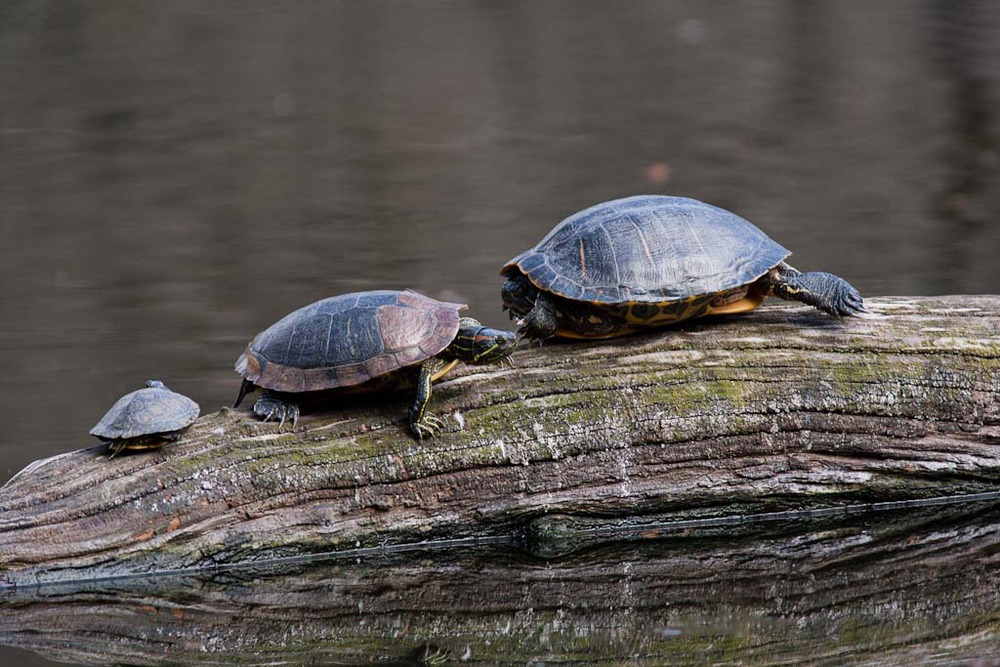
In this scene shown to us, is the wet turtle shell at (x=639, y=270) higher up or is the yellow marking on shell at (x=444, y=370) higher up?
the wet turtle shell at (x=639, y=270)

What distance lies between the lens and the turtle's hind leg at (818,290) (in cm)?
470

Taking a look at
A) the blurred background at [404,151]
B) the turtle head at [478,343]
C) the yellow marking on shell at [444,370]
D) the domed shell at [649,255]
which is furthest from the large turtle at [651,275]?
the blurred background at [404,151]

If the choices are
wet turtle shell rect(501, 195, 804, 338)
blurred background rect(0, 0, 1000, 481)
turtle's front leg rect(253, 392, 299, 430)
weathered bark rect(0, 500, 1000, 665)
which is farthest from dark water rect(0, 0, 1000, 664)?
wet turtle shell rect(501, 195, 804, 338)

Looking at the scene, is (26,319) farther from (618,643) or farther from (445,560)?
(618,643)

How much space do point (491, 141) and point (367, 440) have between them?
8171 millimetres

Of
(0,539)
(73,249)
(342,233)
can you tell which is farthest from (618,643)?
(73,249)

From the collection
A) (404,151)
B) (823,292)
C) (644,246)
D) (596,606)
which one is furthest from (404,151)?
(596,606)

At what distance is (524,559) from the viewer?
4.47 meters

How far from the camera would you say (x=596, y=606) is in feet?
13.2

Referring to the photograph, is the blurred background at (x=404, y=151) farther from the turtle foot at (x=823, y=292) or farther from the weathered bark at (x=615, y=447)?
the turtle foot at (x=823, y=292)

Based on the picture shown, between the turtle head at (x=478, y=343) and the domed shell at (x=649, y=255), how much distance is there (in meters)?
0.32

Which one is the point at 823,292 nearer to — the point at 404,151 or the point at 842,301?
the point at 842,301

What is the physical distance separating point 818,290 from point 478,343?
57.8 inches

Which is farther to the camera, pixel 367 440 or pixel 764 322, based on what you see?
pixel 764 322
